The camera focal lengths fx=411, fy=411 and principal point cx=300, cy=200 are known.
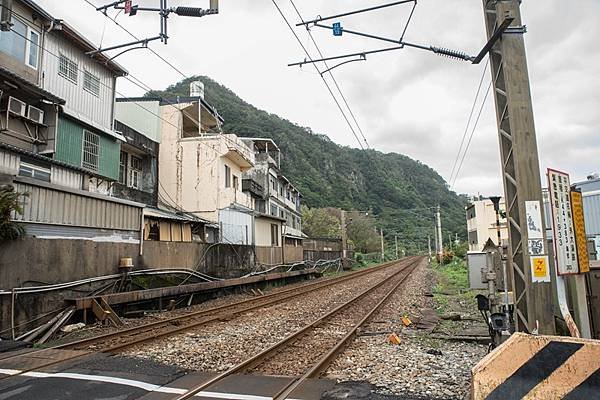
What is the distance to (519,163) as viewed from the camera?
5.49 m

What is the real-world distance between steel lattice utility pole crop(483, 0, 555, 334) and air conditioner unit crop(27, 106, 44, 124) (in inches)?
500

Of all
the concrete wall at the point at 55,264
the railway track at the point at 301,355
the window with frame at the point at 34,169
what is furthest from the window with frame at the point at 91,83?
the railway track at the point at 301,355

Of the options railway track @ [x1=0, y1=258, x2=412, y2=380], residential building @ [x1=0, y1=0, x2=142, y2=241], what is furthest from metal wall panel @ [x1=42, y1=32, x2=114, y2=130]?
railway track @ [x1=0, y1=258, x2=412, y2=380]

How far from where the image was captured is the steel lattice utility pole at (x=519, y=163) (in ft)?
17.4

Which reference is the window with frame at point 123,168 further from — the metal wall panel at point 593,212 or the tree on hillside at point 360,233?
the tree on hillside at point 360,233

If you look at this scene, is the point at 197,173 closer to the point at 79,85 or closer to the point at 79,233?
the point at 79,85

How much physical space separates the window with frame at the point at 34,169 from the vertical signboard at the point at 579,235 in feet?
43.7

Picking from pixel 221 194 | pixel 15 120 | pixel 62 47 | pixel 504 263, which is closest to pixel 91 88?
pixel 62 47

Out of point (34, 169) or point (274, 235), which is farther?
point (274, 235)

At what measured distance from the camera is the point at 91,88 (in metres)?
15.7

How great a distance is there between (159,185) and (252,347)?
62.1ft

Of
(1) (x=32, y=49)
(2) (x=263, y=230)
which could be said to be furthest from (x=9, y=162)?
(2) (x=263, y=230)

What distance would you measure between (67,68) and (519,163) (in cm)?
1490

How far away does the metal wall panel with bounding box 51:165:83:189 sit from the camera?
43.2ft
